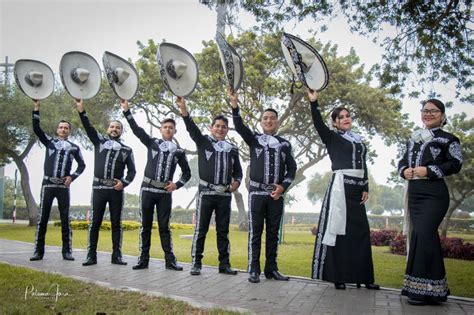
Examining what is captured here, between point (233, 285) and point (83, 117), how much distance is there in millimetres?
3442

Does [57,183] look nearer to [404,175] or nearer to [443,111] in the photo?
[404,175]

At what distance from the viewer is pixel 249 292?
16.9 ft

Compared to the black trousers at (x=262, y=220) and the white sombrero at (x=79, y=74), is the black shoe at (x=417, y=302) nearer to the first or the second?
the black trousers at (x=262, y=220)

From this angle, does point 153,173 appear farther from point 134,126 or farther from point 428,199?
point 428,199

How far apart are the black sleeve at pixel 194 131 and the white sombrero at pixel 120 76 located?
1.16 meters

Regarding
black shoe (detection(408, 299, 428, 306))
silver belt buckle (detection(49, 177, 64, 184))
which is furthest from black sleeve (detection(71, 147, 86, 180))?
black shoe (detection(408, 299, 428, 306))

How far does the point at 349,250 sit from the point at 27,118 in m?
17.1

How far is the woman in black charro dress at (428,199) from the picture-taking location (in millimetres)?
4715

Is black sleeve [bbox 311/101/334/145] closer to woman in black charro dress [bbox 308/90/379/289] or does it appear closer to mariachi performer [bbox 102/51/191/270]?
woman in black charro dress [bbox 308/90/379/289]

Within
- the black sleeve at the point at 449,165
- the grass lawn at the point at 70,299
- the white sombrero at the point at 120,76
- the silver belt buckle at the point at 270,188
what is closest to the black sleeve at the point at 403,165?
the black sleeve at the point at 449,165

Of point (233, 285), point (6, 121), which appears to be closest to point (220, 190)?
point (233, 285)

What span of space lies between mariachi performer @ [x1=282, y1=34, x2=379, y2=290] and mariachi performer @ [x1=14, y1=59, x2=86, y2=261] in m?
4.17

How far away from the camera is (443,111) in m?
5.05

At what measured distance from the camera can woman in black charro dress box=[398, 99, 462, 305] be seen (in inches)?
186
